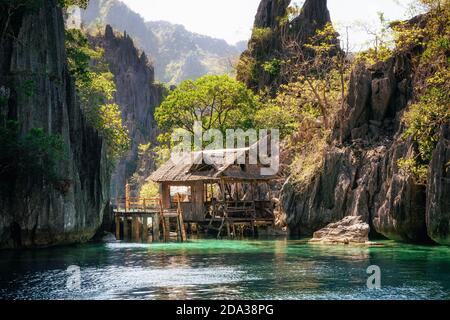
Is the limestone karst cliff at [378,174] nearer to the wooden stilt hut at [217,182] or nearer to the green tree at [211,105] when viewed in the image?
the wooden stilt hut at [217,182]

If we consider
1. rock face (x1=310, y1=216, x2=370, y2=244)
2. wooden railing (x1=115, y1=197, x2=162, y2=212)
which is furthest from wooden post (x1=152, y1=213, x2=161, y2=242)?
rock face (x1=310, y1=216, x2=370, y2=244)

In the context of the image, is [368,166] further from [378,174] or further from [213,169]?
[213,169]

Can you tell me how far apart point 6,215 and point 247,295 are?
15.8 metres

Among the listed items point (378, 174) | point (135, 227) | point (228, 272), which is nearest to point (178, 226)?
point (135, 227)

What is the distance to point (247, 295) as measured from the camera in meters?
19.0

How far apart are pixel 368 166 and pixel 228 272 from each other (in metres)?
16.5

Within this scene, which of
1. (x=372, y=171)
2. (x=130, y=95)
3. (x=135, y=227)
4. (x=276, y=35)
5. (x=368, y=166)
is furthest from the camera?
(x=130, y=95)

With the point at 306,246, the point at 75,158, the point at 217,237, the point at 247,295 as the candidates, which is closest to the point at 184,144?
the point at 217,237

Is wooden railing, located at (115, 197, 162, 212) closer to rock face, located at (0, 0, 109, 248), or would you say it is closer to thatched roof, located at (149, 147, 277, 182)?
thatched roof, located at (149, 147, 277, 182)

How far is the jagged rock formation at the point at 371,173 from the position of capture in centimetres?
3434

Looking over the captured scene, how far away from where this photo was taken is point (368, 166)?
125 ft

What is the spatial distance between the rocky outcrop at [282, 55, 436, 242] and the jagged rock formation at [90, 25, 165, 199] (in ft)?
159

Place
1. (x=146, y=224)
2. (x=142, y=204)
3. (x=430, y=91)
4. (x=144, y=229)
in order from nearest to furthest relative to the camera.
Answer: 1. (x=430, y=91)
2. (x=146, y=224)
3. (x=144, y=229)
4. (x=142, y=204)

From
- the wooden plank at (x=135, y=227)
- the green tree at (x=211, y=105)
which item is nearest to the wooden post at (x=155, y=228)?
the wooden plank at (x=135, y=227)
